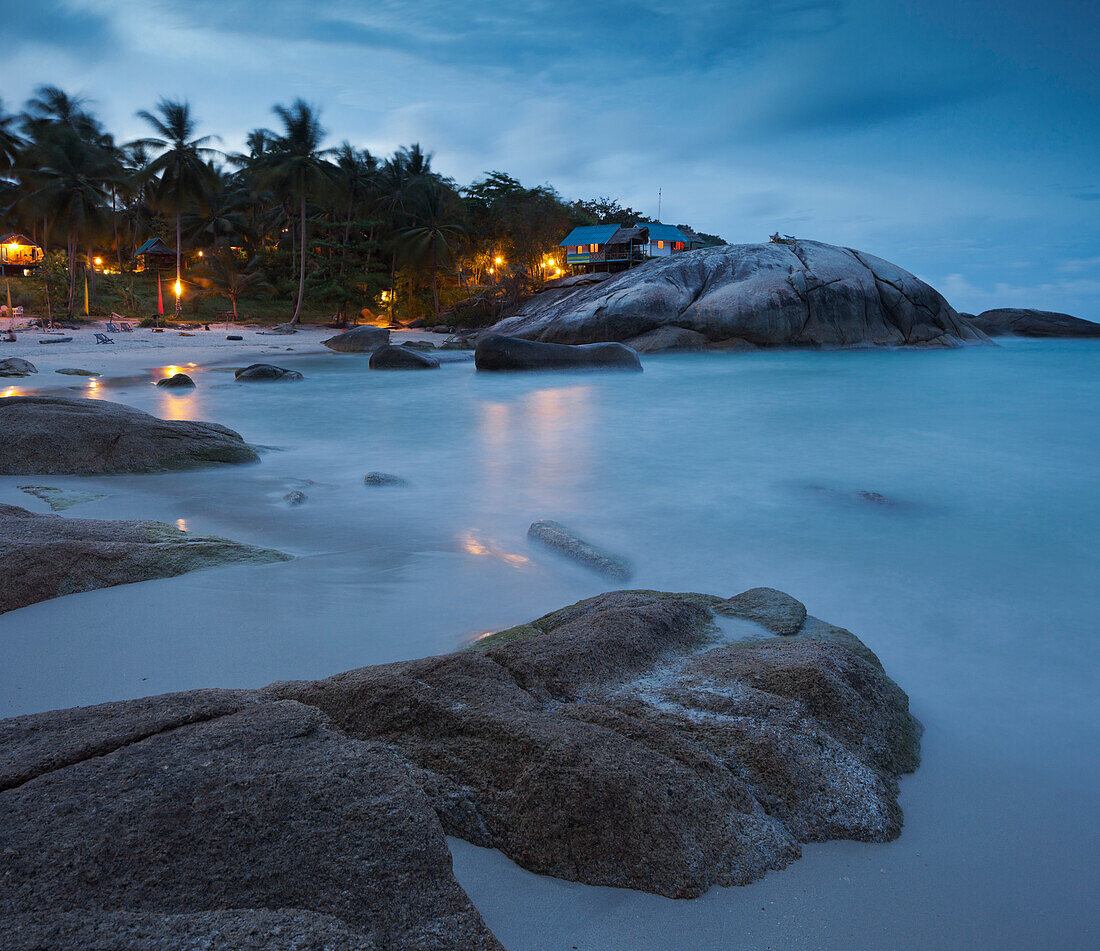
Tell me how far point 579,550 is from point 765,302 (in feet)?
66.8

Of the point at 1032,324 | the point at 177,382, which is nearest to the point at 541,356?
the point at 177,382

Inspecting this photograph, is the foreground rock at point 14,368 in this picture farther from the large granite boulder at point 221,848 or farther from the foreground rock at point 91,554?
the large granite boulder at point 221,848

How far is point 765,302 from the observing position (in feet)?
74.5

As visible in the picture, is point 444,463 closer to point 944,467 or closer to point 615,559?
point 615,559

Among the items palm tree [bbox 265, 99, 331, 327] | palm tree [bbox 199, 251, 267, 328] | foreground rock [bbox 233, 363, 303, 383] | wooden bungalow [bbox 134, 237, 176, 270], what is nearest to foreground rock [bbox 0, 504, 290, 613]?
foreground rock [bbox 233, 363, 303, 383]

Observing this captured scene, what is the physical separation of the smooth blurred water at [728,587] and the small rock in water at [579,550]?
0.11 m

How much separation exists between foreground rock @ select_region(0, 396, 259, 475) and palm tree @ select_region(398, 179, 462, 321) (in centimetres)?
2929

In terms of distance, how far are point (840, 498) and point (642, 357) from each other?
52.0 ft

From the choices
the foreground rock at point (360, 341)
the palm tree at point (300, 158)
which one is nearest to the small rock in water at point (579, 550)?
the foreground rock at point (360, 341)

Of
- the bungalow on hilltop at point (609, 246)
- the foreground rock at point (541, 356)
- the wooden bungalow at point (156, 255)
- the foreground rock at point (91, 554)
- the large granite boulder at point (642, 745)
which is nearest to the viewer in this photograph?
the large granite boulder at point (642, 745)

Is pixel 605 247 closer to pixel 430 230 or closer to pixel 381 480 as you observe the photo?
pixel 430 230

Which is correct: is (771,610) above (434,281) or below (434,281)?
below

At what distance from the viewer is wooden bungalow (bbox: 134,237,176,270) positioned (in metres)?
39.3

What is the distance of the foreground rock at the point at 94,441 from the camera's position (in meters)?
5.58
